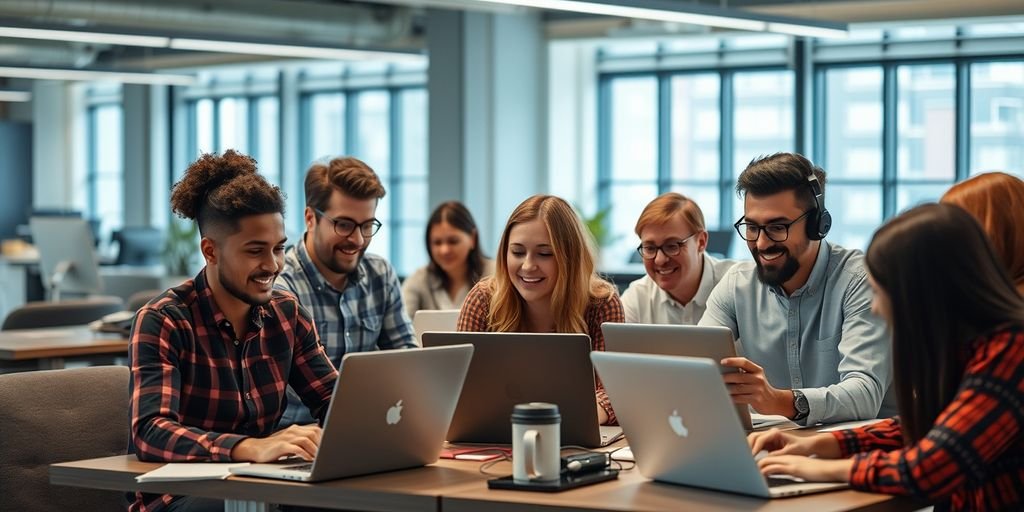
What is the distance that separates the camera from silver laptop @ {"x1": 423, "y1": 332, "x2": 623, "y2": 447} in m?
2.78

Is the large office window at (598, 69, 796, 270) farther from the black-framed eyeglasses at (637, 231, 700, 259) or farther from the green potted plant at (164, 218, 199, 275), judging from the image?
the black-framed eyeglasses at (637, 231, 700, 259)

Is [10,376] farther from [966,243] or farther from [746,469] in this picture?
[966,243]

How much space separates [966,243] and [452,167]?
27.1ft

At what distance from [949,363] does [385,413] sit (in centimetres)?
106

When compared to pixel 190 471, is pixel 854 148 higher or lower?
higher

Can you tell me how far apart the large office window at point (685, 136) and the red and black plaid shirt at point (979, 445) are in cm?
852

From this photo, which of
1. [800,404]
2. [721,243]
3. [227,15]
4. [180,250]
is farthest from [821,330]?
[180,250]

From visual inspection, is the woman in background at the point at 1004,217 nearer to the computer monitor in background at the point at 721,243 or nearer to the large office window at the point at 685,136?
the computer monitor in background at the point at 721,243

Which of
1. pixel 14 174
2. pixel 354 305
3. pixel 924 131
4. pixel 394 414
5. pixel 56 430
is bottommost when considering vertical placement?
pixel 56 430

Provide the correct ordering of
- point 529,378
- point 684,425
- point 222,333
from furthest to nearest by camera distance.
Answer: point 222,333
point 529,378
point 684,425

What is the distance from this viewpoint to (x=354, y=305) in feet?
14.0

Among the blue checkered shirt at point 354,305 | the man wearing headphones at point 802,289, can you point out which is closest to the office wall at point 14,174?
the blue checkered shirt at point 354,305

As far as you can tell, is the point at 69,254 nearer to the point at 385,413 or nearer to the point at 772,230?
the point at 772,230

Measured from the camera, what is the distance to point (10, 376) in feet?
10.4
